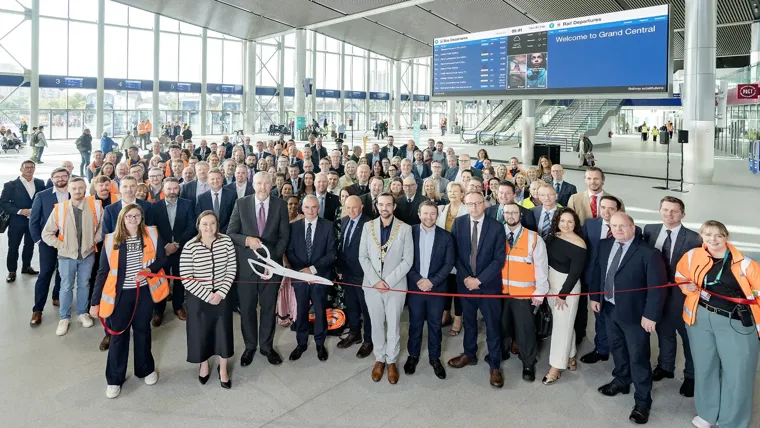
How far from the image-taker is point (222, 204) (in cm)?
555

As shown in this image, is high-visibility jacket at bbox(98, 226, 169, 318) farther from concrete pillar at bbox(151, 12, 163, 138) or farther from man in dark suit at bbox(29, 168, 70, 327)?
concrete pillar at bbox(151, 12, 163, 138)

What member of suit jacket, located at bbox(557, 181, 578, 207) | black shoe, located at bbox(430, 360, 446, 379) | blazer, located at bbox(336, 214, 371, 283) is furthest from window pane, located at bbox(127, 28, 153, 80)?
black shoe, located at bbox(430, 360, 446, 379)

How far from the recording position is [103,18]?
2822cm

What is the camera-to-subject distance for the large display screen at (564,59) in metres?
13.0

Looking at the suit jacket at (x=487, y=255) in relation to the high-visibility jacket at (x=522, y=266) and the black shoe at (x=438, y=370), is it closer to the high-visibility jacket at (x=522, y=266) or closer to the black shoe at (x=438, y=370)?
the high-visibility jacket at (x=522, y=266)

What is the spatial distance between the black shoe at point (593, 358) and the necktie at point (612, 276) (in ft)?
2.93

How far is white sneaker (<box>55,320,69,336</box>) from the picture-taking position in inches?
192

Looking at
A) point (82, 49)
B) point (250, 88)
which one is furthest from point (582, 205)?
point (250, 88)

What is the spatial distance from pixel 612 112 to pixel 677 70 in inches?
679

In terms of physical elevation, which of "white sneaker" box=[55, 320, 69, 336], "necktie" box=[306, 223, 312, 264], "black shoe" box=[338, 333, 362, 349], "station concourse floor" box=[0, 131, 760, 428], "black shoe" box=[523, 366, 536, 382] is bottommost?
"station concourse floor" box=[0, 131, 760, 428]

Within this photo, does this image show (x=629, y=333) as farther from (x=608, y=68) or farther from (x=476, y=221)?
(x=608, y=68)

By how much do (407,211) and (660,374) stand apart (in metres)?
2.86

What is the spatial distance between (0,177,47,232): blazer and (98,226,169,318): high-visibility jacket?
323 cm

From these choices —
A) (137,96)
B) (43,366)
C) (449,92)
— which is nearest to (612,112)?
(449,92)
